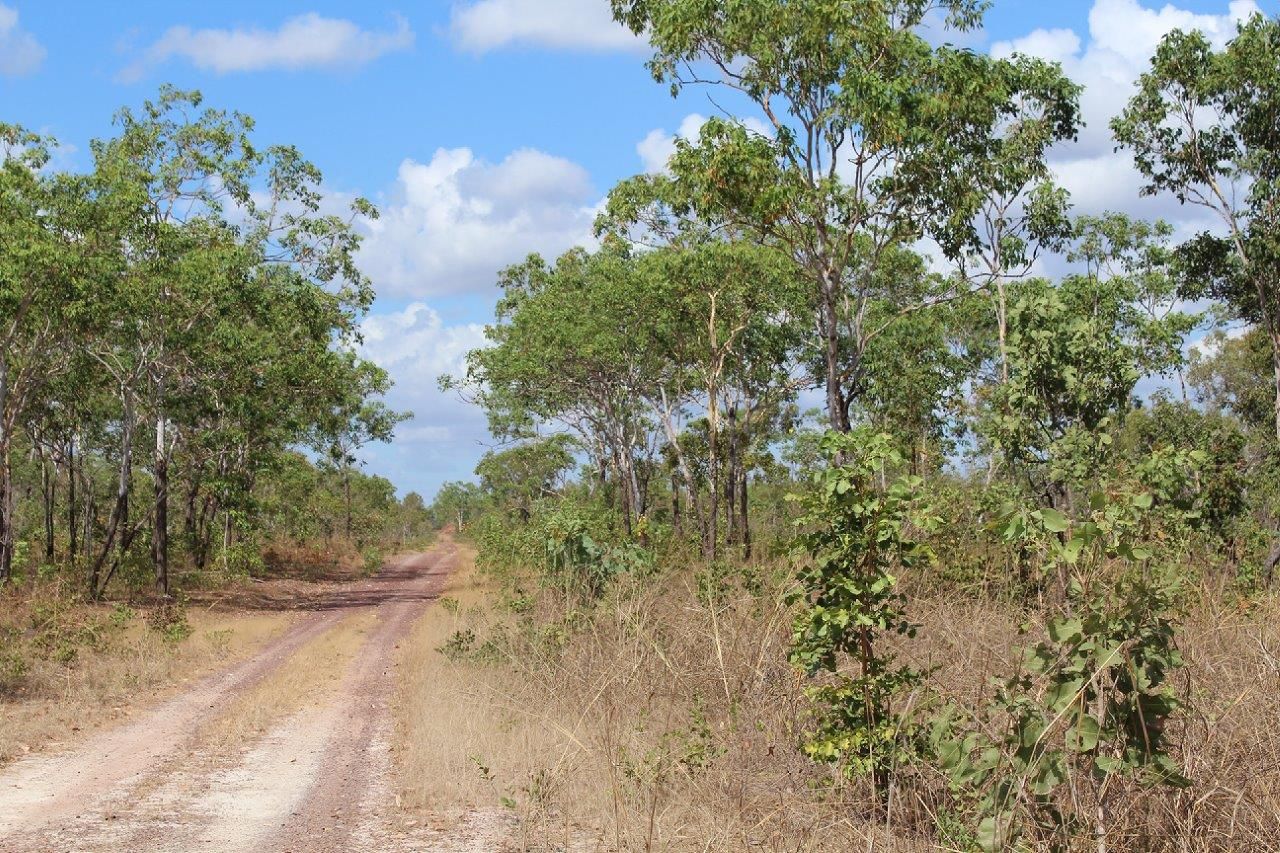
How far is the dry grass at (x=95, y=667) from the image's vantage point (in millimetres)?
12445

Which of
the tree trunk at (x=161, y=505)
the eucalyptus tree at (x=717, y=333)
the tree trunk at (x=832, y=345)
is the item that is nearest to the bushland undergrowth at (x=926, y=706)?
the tree trunk at (x=832, y=345)

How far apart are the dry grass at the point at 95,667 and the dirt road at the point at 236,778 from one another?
1.58 feet

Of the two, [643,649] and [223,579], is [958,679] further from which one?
[223,579]

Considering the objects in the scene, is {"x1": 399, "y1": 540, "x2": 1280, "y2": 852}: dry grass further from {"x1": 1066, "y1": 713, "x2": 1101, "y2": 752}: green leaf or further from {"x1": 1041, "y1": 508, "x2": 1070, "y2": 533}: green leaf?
{"x1": 1041, "y1": 508, "x2": 1070, "y2": 533}: green leaf

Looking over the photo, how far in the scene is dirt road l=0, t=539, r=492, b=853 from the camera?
797cm

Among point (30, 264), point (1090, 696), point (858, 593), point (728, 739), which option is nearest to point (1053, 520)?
point (1090, 696)

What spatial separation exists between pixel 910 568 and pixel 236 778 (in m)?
5.93

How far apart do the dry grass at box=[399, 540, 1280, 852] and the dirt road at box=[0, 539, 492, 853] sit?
57 centimetres

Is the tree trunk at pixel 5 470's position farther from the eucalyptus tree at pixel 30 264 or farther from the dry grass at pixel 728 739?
the dry grass at pixel 728 739

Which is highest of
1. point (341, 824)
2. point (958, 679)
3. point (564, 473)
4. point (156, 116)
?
point (156, 116)

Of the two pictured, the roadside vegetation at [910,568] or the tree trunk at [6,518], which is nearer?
the roadside vegetation at [910,568]

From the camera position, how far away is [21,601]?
21.7 m

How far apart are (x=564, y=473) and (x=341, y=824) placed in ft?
166

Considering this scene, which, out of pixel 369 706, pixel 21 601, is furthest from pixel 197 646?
pixel 369 706
